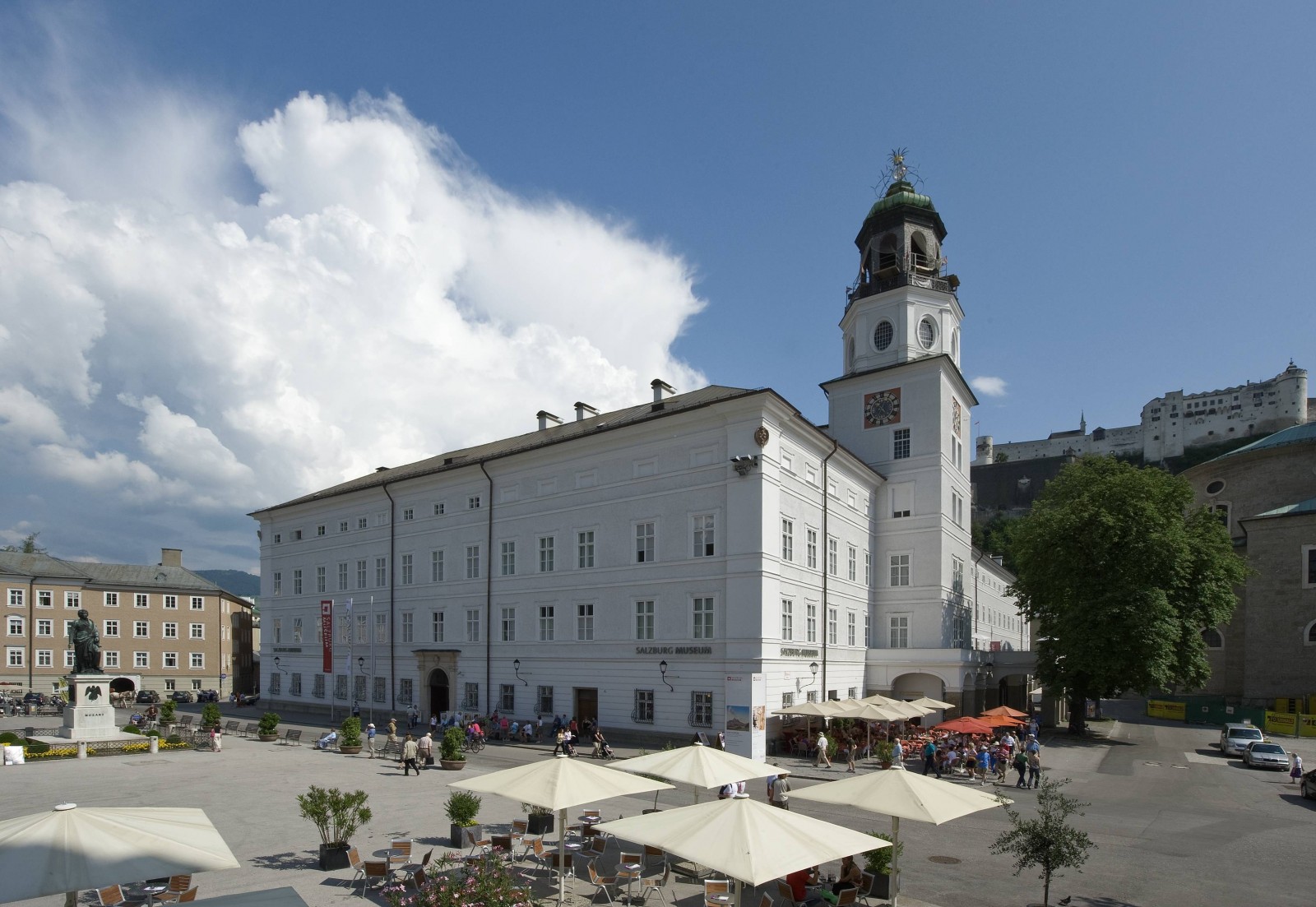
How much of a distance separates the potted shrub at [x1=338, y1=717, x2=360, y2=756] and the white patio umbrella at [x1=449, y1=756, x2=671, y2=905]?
2059cm

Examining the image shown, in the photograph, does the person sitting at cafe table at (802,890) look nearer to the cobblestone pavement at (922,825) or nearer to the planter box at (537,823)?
the cobblestone pavement at (922,825)

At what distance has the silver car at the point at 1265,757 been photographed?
32.3 m

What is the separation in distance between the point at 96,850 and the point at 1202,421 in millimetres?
162764

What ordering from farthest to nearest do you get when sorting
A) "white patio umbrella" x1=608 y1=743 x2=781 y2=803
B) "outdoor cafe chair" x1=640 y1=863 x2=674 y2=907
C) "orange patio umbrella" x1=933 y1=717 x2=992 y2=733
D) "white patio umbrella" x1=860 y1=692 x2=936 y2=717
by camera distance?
"white patio umbrella" x1=860 y1=692 x2=936 y2=717
"orange patio umbrella" x1=933 y1=717 x2=992 y2=733
"white patio umbrella" x1=608 y1=743 x2=781 y2=803
"outdoor cafe chair" x1=640 y1=863 x2=674 y2=907

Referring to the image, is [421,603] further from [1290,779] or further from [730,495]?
[1290,779]

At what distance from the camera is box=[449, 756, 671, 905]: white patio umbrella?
12.6 meters

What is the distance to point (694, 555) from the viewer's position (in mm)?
33656

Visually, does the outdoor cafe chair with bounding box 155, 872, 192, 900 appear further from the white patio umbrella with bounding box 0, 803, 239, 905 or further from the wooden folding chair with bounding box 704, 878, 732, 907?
the wooden folding chair with bounding box 704, 878, 732, 907

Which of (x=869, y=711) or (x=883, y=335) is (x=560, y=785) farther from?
(x=883, y=335)

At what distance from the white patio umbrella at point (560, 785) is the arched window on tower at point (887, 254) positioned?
36.8m

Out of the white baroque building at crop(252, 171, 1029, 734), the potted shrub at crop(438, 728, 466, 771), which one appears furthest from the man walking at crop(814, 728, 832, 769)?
the potted shrub at crop(438, 728, 466, 771)

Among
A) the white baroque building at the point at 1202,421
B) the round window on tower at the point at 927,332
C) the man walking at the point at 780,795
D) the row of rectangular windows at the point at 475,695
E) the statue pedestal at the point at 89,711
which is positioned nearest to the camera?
the man walking at the point at 780,795

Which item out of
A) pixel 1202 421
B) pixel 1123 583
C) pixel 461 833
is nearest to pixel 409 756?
pixel 461 833

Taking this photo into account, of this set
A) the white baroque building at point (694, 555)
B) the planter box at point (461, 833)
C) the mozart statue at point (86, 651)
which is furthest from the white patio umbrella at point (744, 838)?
the mozart statue at point (86, 651)
